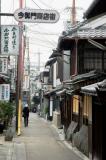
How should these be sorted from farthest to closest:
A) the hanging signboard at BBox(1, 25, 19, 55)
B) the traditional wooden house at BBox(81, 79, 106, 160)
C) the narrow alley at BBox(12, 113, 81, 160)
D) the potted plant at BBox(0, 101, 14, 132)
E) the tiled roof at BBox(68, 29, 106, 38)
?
the potted plant at BBox(0, 101, 14, 132), the tiled roof at BBox(68, 29, 106, 38), the hanging signboard at BBox(1, 25, 19, 55), the narrow alley at BBox(12, 113, 81, 160), the traditional wooden house at BBox(81, 79, 106, 160)

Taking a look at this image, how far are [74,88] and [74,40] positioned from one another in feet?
22.7

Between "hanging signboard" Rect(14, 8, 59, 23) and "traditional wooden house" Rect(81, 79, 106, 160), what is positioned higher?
"hanging signboard" Rect(14, 8, 59, 23)

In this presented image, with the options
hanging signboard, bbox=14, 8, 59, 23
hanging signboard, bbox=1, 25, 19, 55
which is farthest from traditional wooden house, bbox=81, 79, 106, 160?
hanging signboard, bbox=1, 25, 19, 55

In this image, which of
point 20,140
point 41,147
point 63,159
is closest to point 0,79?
point 20,140

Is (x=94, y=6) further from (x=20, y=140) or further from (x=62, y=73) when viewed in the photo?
(x=62, y=73)

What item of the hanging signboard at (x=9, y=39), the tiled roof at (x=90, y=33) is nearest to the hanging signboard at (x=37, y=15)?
the hanging signboard at (x=9, y=39)

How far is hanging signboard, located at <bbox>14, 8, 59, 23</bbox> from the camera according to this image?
52.0 ft

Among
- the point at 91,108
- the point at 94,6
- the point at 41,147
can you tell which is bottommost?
the point at 41,147

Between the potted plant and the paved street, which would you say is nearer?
the paved street

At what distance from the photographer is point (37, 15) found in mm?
16000

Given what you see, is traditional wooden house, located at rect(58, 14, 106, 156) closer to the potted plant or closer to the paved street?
the paved street

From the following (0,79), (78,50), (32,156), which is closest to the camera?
(32,156)

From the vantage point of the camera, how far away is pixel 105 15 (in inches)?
660

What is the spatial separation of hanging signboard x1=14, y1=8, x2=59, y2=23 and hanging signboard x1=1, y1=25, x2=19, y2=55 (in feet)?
22.1
